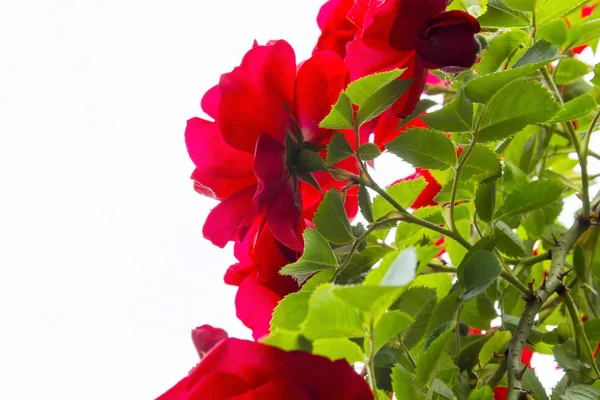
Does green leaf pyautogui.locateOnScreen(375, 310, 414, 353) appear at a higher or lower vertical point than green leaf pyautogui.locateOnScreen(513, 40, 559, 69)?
lower

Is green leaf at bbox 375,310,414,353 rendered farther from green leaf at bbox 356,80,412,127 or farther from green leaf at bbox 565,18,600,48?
green leaf at bbox 565,18,600,48

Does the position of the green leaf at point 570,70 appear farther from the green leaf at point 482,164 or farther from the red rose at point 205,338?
the red rose at point 205,338

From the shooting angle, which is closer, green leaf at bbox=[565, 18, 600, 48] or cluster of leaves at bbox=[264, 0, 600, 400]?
cluster of leaves at bbox=[264, 0, 600, 400]

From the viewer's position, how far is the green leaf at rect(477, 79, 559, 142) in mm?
220

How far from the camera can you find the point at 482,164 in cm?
25

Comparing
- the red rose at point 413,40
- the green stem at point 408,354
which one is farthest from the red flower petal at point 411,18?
the green stem at point 408,354

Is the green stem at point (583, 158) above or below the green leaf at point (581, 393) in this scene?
above

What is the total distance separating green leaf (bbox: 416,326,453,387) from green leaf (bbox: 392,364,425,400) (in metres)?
0.01

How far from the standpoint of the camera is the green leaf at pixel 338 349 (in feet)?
0.60

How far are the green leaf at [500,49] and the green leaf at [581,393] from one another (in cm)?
12

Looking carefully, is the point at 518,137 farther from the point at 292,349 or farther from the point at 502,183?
the point at 292,349

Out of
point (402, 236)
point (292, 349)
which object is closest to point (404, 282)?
point (292, 349)

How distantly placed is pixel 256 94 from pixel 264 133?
1 cm

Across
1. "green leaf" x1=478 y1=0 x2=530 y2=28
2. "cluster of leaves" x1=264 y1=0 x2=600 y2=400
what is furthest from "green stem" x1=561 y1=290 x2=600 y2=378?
"green leaf" x1=478 y1=0 x2=530 y2=28
